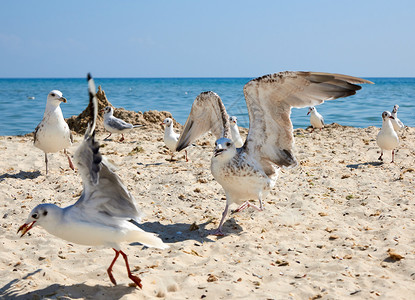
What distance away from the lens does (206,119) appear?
6.55 metres

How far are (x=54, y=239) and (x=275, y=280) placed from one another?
2.37m

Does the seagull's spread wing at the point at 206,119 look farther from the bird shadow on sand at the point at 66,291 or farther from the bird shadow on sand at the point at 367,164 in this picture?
the bird shadow on sand at the point at 367,164

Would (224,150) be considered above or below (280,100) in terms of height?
below

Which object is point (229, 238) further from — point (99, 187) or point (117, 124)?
point (117, 124)

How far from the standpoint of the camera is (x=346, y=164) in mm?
8391

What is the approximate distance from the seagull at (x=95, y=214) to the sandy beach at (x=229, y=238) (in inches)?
17.0

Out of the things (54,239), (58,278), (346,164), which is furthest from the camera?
(346,164)

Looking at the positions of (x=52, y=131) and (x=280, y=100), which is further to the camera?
(x=52, y=131)

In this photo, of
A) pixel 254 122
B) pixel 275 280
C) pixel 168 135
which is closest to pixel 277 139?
pixel 254 122

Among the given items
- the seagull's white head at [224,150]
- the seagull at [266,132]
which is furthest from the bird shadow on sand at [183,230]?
the seagull's white head at [224,150]

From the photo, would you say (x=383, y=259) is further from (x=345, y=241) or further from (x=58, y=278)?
(x=58, y=278)

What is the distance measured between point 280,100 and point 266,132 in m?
0.46

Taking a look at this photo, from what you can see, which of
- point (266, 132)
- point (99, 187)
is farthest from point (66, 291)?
point (266, 132)

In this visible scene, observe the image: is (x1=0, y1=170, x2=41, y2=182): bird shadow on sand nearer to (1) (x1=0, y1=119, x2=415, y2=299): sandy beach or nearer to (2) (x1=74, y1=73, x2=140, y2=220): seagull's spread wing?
(1) (x1=0, y1=119, x2=415, y2=299): sandy beach
